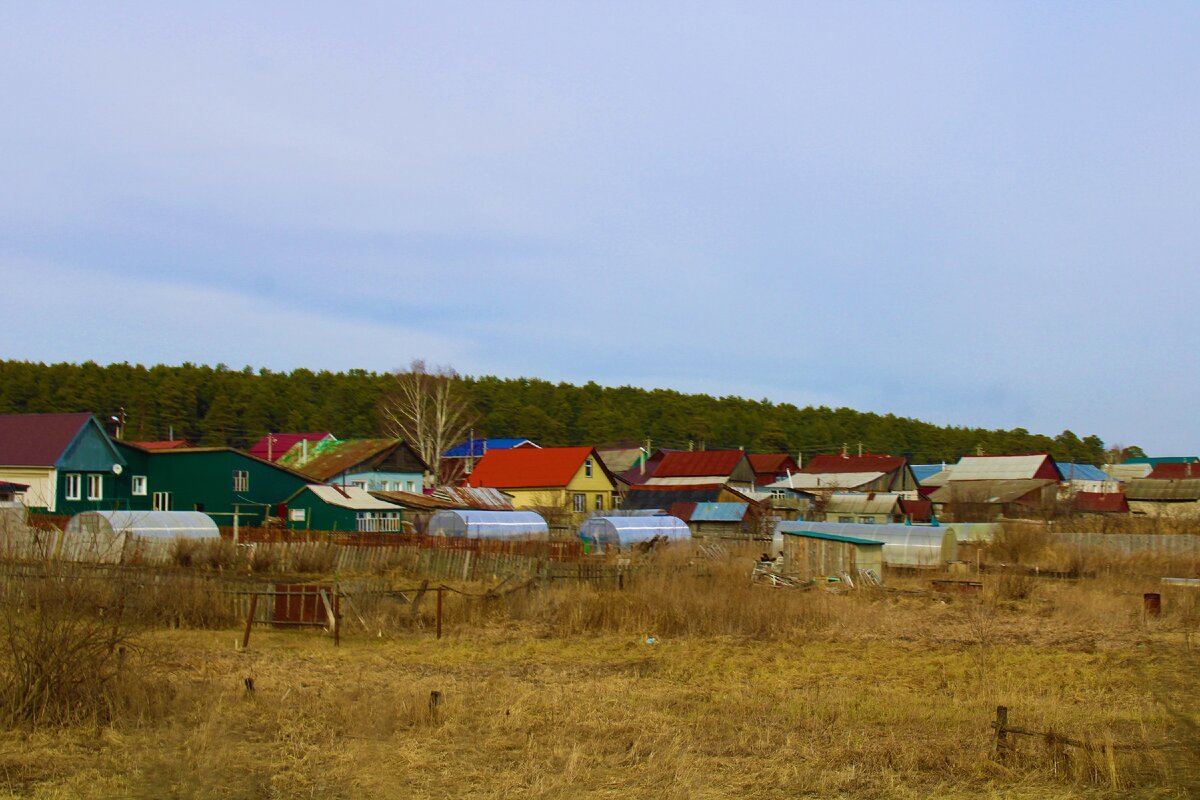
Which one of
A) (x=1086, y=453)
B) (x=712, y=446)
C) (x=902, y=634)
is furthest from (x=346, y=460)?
(x=1086, y=453)

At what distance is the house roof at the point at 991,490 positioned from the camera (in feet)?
235

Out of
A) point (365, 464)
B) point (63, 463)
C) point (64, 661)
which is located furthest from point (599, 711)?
point (365, 464)

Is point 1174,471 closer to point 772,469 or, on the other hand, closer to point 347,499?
point 772,469

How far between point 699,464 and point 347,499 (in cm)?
3388

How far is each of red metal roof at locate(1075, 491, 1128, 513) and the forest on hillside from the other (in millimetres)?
38646

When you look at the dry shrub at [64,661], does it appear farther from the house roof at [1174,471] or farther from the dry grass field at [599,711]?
the house roof at [1174,471]

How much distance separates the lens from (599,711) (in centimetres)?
1277

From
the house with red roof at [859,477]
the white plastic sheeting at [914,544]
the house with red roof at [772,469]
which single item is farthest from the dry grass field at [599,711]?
the house with red roof at [772,469]

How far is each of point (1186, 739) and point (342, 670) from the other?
1157 centimetres

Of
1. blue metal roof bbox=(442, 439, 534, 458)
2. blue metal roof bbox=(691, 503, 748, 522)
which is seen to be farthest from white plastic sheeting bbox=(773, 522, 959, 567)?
blue metal roof bbox=(442, 439, 534, 458)

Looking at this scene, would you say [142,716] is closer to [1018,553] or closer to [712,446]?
[1018,553]

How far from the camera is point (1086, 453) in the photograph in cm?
14750

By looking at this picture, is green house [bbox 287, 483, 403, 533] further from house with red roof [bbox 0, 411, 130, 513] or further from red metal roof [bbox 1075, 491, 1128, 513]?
red metal roof [bbox 1075, 491, 1128, 513]

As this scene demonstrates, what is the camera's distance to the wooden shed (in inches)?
1216
